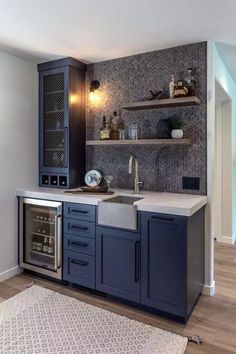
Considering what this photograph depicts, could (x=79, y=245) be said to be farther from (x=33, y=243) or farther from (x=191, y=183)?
(x=191, y=183)

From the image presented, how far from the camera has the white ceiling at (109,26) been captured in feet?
6.49

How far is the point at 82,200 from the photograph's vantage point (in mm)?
2590

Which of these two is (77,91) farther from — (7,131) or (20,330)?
(20,330)

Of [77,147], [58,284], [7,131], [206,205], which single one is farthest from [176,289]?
[7,131]

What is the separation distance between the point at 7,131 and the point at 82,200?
1145 mm

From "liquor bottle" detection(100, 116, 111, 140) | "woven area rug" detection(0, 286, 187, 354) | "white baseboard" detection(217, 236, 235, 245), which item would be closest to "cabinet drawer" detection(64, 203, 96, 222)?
"woven area rug" detection(0, 286, 187, 354)

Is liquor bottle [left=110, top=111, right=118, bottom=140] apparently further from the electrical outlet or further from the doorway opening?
the doorway opening

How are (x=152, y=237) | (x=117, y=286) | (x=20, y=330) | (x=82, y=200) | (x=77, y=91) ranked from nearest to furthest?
(x=20, y=330) → (x=152, y=237) → (x=117, y=286) → (x=82, y=200) → (x=77, y=91)

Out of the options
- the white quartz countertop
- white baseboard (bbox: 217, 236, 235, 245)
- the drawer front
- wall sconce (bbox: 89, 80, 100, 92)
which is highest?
wall sconce (bbox: 89, 80, 100, 92)

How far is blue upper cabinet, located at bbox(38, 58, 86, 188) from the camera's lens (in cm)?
310

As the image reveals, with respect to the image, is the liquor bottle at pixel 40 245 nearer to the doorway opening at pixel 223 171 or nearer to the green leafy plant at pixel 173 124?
the green leafy plant at pixel 173 124

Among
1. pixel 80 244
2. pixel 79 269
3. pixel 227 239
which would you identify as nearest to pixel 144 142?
pixel 80 244

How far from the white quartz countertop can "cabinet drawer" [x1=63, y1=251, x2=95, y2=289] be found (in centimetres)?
53

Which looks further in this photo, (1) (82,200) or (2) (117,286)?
(1) (82,200)
